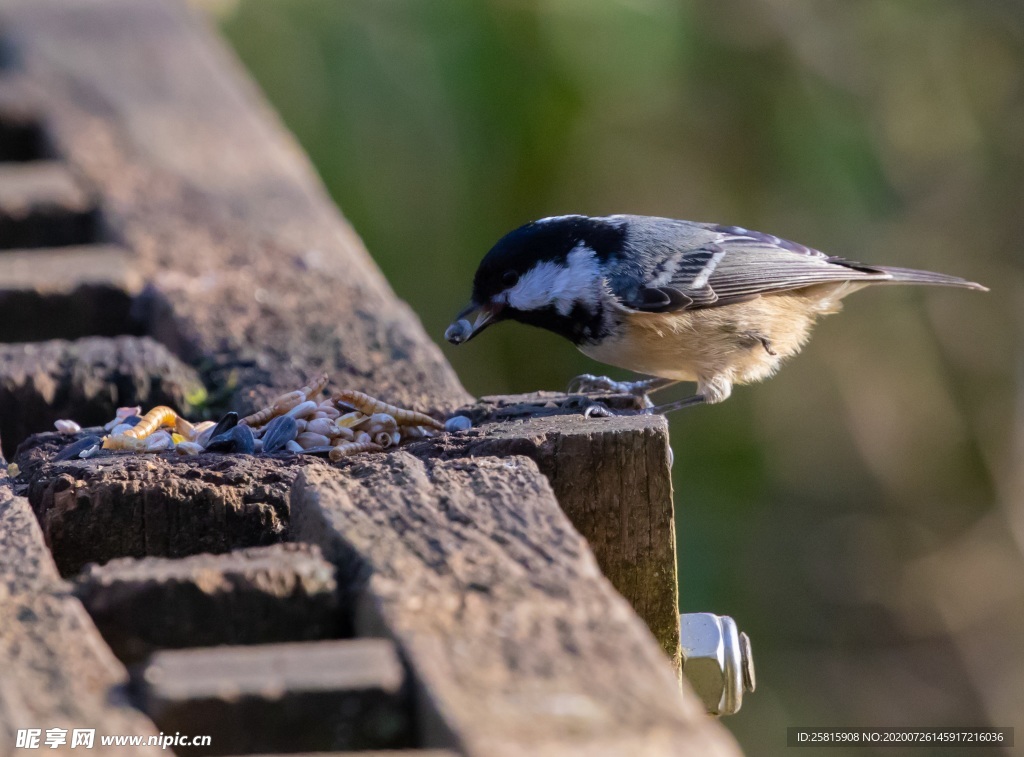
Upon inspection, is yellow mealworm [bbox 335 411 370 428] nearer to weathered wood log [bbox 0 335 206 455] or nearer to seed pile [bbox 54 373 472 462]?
seed pile [bbox 54 373 472 462]

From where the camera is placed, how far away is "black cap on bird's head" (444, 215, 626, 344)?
2957mm

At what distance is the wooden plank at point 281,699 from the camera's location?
1.17m

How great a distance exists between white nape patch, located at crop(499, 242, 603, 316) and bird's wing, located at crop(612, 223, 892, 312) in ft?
0.24

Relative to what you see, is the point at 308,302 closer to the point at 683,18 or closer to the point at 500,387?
the point at 500,387

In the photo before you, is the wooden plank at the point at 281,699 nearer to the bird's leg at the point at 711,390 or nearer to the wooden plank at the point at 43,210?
the wooden plank at the point at 43,210

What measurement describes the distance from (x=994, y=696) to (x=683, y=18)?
3349 millimetres

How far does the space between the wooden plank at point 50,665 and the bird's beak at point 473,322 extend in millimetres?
1579

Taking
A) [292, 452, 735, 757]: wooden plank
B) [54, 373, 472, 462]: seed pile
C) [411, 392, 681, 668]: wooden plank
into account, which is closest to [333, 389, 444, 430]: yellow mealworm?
[54, 373, 472, 462]: seed pile

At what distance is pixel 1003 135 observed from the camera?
6109 millimetres

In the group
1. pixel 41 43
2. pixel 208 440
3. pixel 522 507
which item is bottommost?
pixel 208 440

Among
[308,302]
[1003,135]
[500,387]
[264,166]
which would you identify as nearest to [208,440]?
[308,302]

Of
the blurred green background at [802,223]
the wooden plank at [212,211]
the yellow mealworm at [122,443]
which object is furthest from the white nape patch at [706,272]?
the blurred green background at [802,223]

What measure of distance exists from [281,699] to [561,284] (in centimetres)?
197

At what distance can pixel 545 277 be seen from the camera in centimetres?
301
